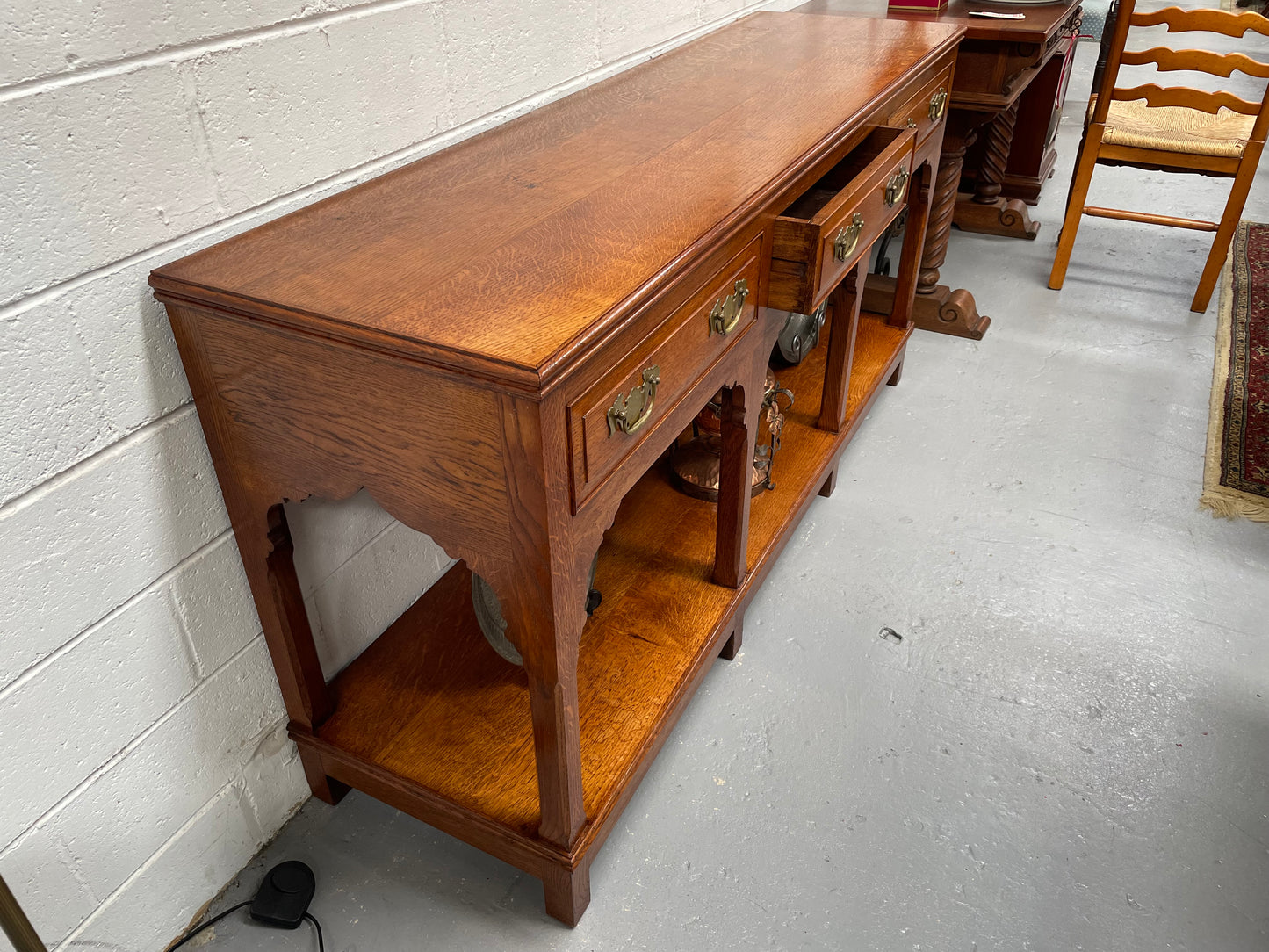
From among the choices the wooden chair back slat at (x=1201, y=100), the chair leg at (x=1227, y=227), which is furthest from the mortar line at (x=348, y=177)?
the chair leg at (x=1227, y=227)

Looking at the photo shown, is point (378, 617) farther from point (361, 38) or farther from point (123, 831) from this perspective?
point (361, 38)

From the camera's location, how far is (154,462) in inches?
44.1

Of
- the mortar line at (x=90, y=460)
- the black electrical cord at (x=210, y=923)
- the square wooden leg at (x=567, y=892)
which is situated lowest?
the black electrical cord at (x=210, y=923)

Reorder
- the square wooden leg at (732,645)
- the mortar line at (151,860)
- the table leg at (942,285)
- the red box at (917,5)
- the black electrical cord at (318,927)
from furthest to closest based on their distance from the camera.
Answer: the table leg at (942,285) → the red box at (917,5) → the square wooden leg at (732,645) → the black electrical cord at (318,927) → the mortar line at (151,860)

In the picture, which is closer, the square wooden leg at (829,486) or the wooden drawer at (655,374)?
the wooden drawer at (655,374)

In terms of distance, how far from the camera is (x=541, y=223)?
1.17 metres

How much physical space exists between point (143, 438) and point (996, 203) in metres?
3.40

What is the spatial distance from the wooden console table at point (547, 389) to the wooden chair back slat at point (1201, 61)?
54.5 inches

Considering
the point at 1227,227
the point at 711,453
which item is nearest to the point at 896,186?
the point at 711,453

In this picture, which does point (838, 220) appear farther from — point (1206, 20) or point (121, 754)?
point (1206, 20)

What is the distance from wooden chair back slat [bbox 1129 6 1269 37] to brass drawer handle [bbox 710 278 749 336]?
2256mm

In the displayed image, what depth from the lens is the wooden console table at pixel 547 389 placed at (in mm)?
939

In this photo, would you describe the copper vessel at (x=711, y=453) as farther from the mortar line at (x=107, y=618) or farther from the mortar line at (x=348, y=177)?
the mortar line at (x=107, y=618)

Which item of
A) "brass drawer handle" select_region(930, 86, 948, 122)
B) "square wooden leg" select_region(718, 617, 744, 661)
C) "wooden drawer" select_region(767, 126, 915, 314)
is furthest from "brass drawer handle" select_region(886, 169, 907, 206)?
"square wooden leg" select_region(718, 617, 744, 661)
